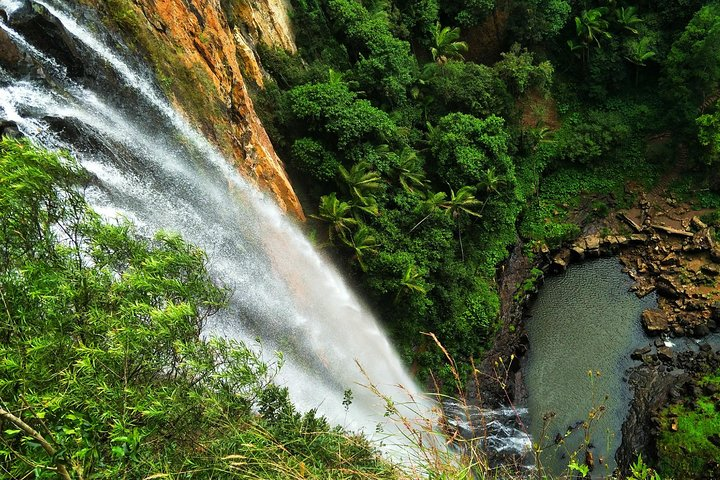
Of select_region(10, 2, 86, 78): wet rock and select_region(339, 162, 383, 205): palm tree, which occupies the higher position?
select_region(10, 2, 86, 78): wet rock

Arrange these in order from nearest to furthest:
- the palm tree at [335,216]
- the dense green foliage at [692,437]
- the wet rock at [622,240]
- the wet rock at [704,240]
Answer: the dense green foliage at [692,437], the palm tree at [335,216], the wet rock at [704,240], the wet rock at [622,240]

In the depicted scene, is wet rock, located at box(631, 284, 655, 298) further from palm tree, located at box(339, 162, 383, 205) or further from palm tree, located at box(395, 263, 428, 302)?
palm tree, located at box(339, 162, 383, 205)

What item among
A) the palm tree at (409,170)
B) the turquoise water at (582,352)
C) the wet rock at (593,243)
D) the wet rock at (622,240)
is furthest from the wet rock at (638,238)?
the palm tree at (409,170)

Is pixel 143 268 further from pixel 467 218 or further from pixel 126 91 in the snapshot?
pixel 467 218

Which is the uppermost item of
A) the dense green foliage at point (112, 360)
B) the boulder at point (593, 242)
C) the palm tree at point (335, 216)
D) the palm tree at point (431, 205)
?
the dense green foliage at point (112, 360)

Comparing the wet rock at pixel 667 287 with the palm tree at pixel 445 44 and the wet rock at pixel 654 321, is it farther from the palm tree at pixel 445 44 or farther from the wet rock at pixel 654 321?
the palm tree at pixel 445 44

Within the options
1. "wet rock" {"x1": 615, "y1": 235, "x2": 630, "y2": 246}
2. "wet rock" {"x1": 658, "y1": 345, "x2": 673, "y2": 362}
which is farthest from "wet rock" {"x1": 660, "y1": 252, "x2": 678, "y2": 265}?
"wet rock" {"x1": 658, "y1": 345, "x2": 673, "y2": 362}
